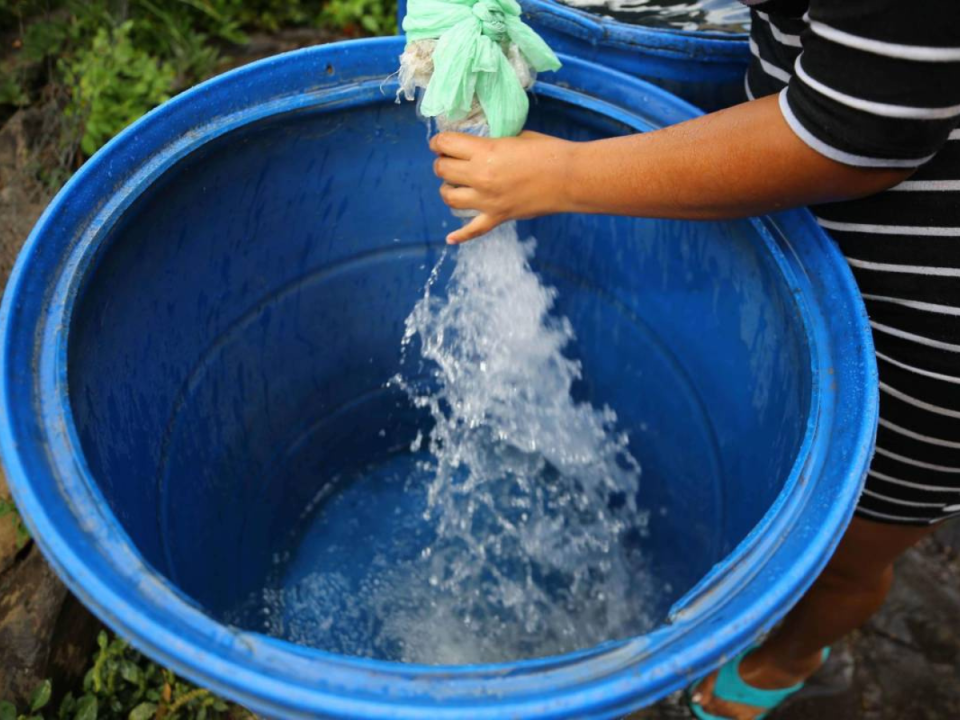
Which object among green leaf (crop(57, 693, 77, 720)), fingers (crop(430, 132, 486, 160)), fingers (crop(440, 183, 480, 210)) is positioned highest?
fingers (crop(430, 132, 486, 160))

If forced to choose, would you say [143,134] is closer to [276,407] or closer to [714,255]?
[276,407]

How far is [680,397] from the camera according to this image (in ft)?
4.67

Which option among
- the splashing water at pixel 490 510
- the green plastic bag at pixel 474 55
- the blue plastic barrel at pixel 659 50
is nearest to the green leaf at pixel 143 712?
the splashing water at pixel 490 510

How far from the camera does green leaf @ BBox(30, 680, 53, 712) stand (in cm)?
131

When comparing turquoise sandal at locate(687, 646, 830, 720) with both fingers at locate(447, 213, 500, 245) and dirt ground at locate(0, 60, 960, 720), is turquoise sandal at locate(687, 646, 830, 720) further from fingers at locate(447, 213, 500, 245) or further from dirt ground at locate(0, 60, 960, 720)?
fingers at locate(447, 213, 500, 245)

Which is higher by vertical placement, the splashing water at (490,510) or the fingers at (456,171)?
the fingers at (456,171)

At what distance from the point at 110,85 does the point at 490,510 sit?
56.3 inches

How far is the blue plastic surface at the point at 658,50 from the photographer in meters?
1.21

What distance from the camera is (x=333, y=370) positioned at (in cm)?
168

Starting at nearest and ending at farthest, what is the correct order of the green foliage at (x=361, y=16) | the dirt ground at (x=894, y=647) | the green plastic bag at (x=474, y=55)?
the green plastic bag at (x=474, y=55) → the dirt ground at (x=894, y=647) → the green foliage at (x=361, y=16)

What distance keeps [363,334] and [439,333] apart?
0.16 meters

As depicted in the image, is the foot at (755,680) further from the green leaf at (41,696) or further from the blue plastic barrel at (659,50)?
the green leaf at (41,696)

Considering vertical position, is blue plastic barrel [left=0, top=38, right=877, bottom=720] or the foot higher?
blue plastic barrel [left=0, top=38, right=877, bottom=720]

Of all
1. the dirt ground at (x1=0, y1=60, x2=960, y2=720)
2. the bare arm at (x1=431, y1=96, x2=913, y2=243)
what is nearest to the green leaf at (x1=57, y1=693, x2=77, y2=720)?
the dirt ground at (x1=0, y1=60, x2=960, y2=720)
